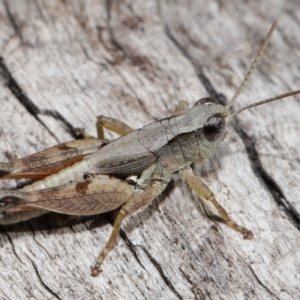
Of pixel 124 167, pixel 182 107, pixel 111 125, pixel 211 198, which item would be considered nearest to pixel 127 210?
pixel 124 167

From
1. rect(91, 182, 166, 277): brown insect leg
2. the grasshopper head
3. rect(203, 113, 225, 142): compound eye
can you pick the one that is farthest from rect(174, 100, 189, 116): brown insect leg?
rect(91, 182, 166, 277): brown insect leg

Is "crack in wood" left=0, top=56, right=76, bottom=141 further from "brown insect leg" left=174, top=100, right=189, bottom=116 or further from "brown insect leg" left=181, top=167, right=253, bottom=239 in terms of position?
"brown insect leg" left=181, top=167, right=253, bottom=239

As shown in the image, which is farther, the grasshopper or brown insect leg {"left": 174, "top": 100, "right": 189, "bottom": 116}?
brown insect leg {"left": 174, "top": 100, "right": 189, "bottom": 116}

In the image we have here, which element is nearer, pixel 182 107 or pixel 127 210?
pixel 127 210

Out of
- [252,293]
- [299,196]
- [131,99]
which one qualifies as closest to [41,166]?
[131,99]

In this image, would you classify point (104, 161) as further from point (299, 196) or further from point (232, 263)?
point (299, 196)

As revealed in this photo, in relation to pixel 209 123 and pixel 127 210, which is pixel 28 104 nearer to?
pixel 127 210

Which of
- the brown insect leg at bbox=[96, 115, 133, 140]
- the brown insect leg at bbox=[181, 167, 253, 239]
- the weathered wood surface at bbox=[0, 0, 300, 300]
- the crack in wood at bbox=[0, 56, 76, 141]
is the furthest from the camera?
the crack in wood at bbox=[0, 56, 76, 141]
